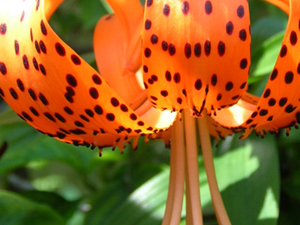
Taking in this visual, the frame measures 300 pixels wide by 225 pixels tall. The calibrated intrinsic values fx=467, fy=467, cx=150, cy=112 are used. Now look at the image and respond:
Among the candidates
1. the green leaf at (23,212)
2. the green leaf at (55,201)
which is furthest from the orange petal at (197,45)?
the green leaf at (55,201)

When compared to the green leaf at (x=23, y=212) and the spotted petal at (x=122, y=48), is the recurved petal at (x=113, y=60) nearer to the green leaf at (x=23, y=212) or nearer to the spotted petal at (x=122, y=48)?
the spotted petal at (x=122, y=48)

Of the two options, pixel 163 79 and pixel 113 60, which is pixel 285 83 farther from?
pixel 113 60

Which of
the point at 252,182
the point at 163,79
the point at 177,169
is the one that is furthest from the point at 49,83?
the point at 252,182

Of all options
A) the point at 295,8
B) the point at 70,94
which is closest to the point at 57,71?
the point at 70,94

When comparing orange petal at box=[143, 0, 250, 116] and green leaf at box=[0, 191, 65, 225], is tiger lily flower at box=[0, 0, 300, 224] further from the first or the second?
green leaf at box=[0, 191, 65, 225]

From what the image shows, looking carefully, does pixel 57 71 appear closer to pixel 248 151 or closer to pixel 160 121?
pixel 160 121
